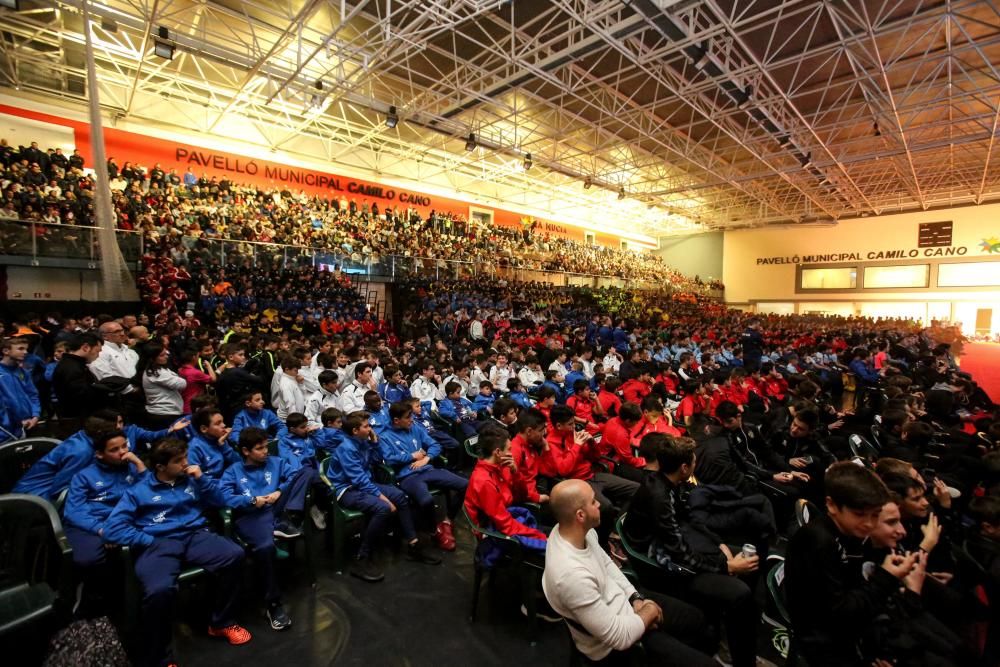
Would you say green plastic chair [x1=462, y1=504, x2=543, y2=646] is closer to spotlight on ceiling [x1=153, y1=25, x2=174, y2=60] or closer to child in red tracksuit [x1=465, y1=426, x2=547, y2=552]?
child in red tracksuit [x1=465, y1=426, x2=547, y2=552]

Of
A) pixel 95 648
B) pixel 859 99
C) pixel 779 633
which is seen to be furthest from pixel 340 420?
pixel 859 99

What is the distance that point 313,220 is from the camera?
1563cm

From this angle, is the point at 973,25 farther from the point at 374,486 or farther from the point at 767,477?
the point at 374,486

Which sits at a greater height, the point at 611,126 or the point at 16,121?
the point at 611,126

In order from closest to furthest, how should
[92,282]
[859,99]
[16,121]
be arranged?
[92,282], [16,121], [859,99]

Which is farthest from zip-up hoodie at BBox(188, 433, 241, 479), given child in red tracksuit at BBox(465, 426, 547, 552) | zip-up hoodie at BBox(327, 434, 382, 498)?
Answer: child in red tracksuit at BBox(465, 426, 547, 552)

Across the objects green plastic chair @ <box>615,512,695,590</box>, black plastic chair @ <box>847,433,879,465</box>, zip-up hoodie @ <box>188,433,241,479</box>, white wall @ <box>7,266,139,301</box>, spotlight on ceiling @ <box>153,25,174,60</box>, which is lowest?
green plastic chair @ <box>615,512,695,590</box>

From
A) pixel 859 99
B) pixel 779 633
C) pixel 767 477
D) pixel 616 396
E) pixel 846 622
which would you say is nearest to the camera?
pixel 846 622

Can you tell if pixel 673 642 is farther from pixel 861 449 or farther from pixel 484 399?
pixel 484 399

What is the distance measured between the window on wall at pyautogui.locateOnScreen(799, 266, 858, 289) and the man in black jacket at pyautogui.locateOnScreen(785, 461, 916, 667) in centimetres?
3122

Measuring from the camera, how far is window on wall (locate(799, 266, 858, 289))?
26595 mm

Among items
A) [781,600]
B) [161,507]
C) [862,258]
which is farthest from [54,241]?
[862,258]

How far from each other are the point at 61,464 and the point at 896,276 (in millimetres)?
33952

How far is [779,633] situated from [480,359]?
5.57 m
